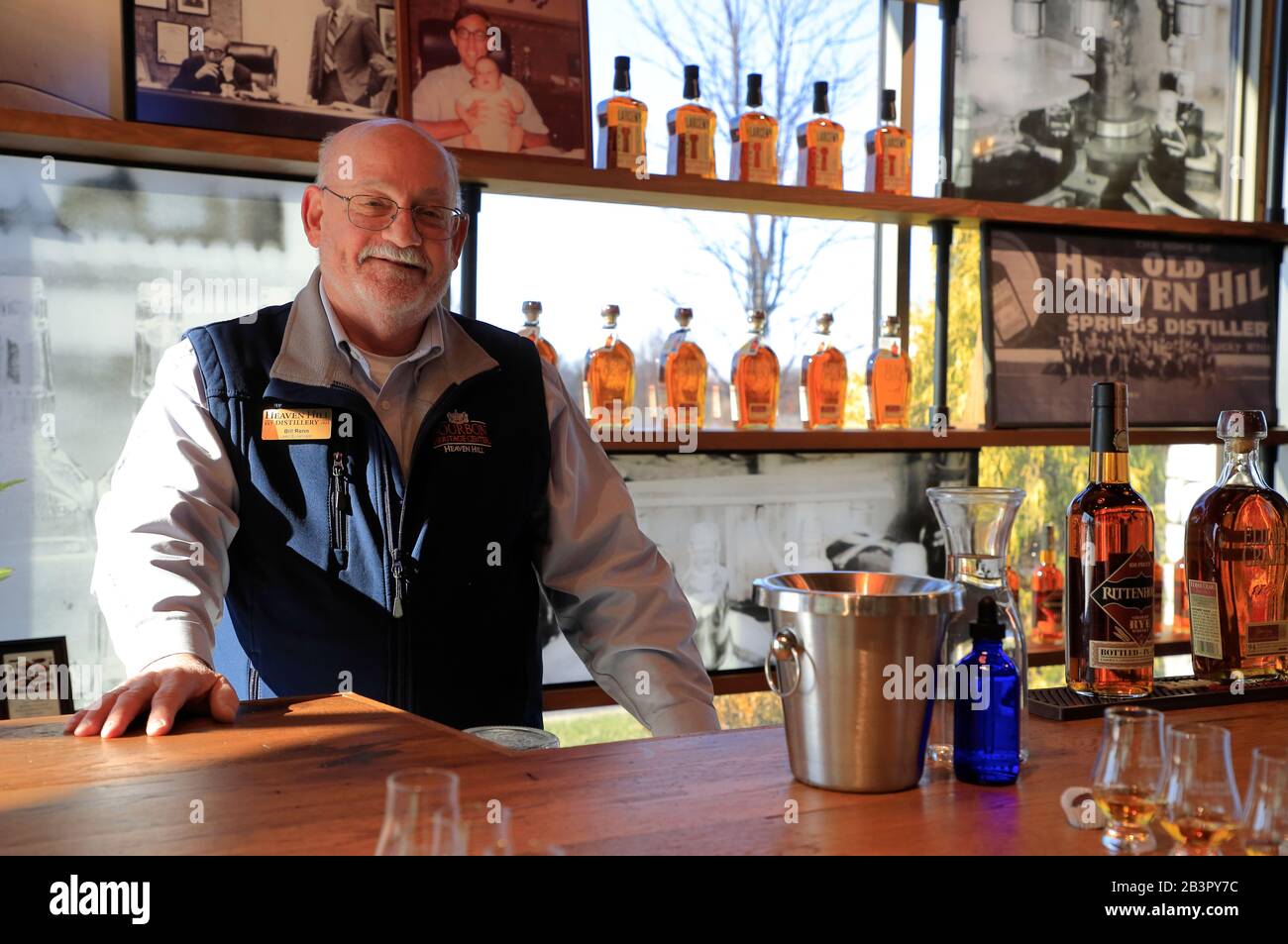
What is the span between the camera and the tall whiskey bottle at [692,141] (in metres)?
2.61

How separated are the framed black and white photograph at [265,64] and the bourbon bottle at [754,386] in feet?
2.99

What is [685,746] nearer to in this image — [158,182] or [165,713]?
[165,713]

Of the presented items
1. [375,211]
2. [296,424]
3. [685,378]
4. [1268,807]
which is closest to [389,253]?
[375,211]

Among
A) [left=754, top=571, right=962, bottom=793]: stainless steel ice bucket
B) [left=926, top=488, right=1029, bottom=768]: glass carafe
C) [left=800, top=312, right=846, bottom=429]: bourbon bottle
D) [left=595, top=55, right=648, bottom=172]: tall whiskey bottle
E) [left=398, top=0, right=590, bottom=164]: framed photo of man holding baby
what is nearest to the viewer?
[left=754, top=571, right=962, bottom=793]: stainless steel ice bucket

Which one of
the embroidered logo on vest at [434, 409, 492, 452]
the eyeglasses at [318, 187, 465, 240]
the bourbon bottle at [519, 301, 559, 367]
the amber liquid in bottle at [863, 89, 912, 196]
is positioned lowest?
the embroidered logo on vest at [434, 409, 492, 452]

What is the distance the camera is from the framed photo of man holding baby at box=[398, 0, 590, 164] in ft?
8.01

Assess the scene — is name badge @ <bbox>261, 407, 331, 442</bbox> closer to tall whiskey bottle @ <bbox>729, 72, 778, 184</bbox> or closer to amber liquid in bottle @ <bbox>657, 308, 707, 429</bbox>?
amber liquid in bottle @ <bbox>657, 308, 707, 429</bbox>

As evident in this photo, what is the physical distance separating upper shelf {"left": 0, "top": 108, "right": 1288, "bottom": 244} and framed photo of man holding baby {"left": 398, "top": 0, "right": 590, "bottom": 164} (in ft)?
0.30

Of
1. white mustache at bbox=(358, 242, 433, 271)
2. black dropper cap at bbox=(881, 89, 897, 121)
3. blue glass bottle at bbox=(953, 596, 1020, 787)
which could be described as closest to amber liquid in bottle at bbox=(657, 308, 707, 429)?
black dropper cap at bbox=(881, 89, 897, 121)

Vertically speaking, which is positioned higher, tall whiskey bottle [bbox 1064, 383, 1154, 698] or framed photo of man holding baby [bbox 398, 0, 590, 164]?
framed photo of man holding baby [bbox 398, 0, 590, 164]

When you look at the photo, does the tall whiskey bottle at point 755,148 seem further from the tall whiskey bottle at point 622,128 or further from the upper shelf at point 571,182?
the tall whiskey bottle at point 622,128

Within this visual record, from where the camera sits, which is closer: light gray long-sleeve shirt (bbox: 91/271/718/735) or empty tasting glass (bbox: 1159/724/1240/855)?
empty tasting glass (bbox: 1159/724/1240/855)

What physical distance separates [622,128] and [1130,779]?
1.96 m

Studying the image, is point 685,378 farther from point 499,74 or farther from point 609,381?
point 499,74
